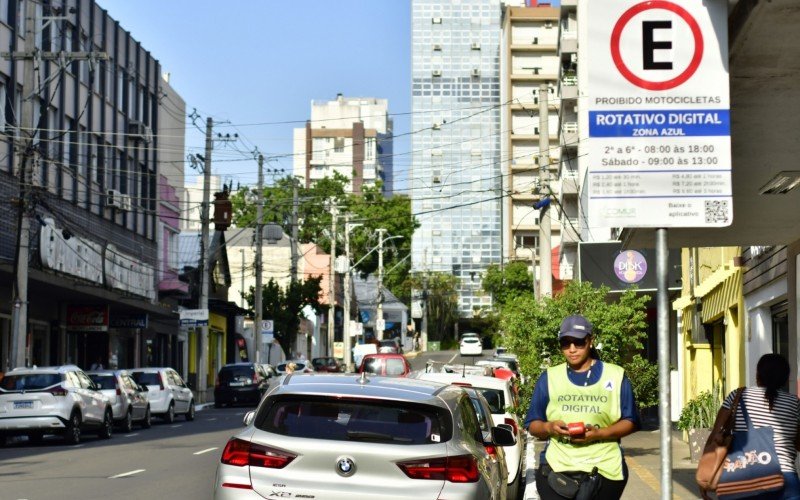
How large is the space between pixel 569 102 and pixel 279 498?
66.0m

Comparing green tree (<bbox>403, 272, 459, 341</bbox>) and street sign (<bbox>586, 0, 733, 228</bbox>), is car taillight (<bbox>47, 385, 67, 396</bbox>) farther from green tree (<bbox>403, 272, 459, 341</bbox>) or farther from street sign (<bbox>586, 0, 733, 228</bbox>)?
green tree (<bbox>403, 272, 459, 341</bbox>)

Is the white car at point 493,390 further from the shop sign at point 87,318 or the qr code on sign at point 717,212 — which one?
the shop sign at point 87,318

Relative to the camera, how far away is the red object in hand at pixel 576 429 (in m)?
7.48

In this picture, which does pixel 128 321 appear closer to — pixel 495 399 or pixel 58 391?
pixel 58 391

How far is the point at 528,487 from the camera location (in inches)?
672

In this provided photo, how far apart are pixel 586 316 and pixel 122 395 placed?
1341 centimetres

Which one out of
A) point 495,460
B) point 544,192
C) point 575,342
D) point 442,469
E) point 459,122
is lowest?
point 495,460

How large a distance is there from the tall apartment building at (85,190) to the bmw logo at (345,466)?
80.3ft

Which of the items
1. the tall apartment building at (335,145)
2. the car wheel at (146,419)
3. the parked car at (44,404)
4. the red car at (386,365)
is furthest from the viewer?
the tall apartment building at (335,145)

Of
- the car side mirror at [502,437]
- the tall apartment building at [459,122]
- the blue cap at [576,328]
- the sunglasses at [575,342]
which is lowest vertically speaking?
the car side mirror at [502,437]

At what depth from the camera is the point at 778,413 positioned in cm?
801

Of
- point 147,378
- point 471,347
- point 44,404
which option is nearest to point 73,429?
point 44,404

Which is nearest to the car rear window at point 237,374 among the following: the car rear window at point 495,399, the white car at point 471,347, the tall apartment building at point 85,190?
the tall apartment building at point 85,190

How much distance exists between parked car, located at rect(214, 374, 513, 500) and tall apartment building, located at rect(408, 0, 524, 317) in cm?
12765
